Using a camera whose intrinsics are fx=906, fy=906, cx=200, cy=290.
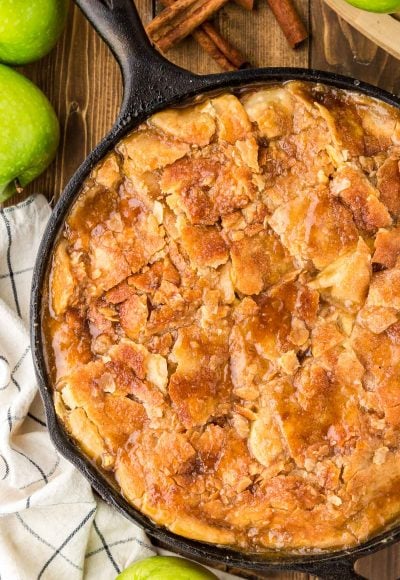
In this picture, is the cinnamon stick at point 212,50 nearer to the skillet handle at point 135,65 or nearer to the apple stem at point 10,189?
the skillet handle at point 135,65

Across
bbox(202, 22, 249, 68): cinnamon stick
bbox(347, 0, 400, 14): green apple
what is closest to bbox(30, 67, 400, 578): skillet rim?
bbox(347, 0, 400, 14): green apple

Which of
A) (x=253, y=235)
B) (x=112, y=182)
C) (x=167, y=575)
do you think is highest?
(x=112, y=182)

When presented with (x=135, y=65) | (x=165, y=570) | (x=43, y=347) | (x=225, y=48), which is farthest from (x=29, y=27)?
(x=165, y=570)

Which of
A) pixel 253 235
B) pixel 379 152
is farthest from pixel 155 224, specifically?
pixel 379 152

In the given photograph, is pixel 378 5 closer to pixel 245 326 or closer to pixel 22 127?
pixel 245 326

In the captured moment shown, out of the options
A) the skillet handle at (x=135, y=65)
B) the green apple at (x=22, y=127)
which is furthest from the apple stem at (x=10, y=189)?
the skillet handle at (x=135, y=65)

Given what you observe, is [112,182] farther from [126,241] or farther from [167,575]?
[167,575]
